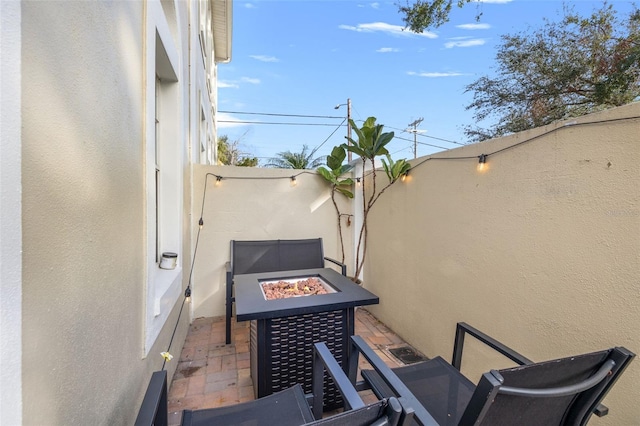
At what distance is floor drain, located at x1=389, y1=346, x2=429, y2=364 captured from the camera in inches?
124

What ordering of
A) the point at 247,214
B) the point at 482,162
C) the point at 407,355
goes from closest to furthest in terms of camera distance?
the point at 482,162 → the point at 407,355 → the point at 247,214

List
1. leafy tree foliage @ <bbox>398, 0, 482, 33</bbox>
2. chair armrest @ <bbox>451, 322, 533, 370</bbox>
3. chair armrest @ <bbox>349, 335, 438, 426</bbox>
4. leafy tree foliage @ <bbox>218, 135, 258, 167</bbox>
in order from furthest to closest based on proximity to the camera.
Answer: leafy tree foliage @ <bbox>218, 135, 258, 167</bbox> < leafy tree foliage @ <bbox>398, 0, 482, 33</bbox> < chair armrest @ <bbox>451, 322, 533, 370</bbox> < chair armrest @ <bbox>349, 335, 438, 426</bbox>

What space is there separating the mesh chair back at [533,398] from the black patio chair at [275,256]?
281cm

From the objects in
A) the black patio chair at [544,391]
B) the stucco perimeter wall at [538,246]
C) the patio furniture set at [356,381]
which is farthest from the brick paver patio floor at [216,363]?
the black patio chair at [544,391]

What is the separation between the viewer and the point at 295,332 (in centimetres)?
238

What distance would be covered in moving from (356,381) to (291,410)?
56 centimetres

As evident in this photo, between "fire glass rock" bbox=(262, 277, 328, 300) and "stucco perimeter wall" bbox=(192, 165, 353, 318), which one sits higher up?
"stucco perimeter wall" bbox=(192, 165, 353, 318)

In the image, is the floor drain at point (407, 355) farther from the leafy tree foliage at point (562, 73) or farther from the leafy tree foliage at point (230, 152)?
the leafy tree foliage at point (230, 152)

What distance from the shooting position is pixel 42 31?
0.80m

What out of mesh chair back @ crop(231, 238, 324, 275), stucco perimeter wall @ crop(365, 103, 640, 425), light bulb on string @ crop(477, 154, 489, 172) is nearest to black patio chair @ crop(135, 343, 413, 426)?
stucco perimeter wall @ crop(365, 103, 640, 425)

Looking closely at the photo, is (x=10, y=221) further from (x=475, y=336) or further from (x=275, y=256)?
(x=275, y=256)

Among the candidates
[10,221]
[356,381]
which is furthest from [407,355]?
[10,221]

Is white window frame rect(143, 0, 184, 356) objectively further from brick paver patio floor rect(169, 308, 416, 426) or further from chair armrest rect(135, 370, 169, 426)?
chair armrest rect(135, 370, 169, 426)

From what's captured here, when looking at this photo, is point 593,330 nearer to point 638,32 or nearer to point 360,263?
point 360,263
